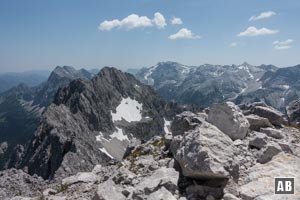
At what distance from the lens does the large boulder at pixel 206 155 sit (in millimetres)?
13828

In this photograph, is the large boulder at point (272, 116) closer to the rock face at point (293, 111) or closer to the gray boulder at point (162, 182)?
the rock face at point (293, 111)

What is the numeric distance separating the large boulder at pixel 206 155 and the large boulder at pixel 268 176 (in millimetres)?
984

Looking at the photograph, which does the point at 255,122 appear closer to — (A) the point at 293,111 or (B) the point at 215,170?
(B) the point at 215,170

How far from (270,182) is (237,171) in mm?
1355

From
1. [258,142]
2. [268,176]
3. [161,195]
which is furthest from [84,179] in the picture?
[268,176]

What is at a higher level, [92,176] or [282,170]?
[282,170]

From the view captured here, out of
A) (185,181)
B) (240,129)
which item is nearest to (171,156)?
(240,129)

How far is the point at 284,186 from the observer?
1322cm

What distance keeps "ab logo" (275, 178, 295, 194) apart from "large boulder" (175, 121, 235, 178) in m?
1.79

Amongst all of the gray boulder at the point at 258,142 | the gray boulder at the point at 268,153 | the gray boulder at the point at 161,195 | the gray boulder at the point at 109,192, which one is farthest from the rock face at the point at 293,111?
the gray boulder at the point at 161,195

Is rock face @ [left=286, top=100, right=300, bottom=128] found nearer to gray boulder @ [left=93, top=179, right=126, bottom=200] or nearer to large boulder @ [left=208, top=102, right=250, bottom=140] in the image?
large boulder @ [left=208, top=102, right=250, bottom=140]

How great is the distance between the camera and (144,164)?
69.5 feet

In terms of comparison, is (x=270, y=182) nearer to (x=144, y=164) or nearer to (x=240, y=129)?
(x=240, y=129)

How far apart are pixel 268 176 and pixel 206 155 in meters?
2.59
